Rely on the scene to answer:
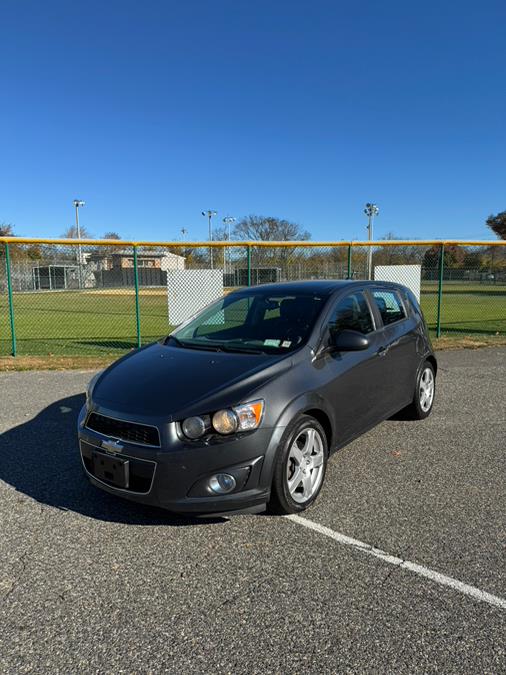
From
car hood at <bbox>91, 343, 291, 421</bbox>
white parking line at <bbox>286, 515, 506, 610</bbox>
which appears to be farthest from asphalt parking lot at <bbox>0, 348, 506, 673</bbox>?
car hood at <bbox>91, 343, 291, 421</bbox>

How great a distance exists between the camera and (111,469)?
10.3 ft

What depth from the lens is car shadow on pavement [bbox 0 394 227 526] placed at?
3.39 meters

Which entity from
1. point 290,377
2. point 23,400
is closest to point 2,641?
point 290,377

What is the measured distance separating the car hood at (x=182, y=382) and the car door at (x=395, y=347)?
152cm

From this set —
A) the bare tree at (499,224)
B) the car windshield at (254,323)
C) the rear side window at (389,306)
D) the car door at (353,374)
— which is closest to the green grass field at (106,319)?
the car windshield at (254,323)

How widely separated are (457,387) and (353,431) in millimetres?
3634

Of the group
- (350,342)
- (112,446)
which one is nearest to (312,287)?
(350,342)

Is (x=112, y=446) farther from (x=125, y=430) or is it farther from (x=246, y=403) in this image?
(x=246, y=403)

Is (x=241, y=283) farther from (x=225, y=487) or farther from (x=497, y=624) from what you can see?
(x=497, y=624)

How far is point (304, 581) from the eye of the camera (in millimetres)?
2668

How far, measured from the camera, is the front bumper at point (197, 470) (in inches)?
116

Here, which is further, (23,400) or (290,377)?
(23,400)

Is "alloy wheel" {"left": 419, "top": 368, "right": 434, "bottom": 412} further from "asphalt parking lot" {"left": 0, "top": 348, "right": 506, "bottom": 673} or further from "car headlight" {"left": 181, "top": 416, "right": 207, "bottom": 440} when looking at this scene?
"car headlight" {"left": 181, "top": 416, "right": 207, "bottom": 440}

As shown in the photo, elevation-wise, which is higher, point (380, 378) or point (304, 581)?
point (380, 378)
